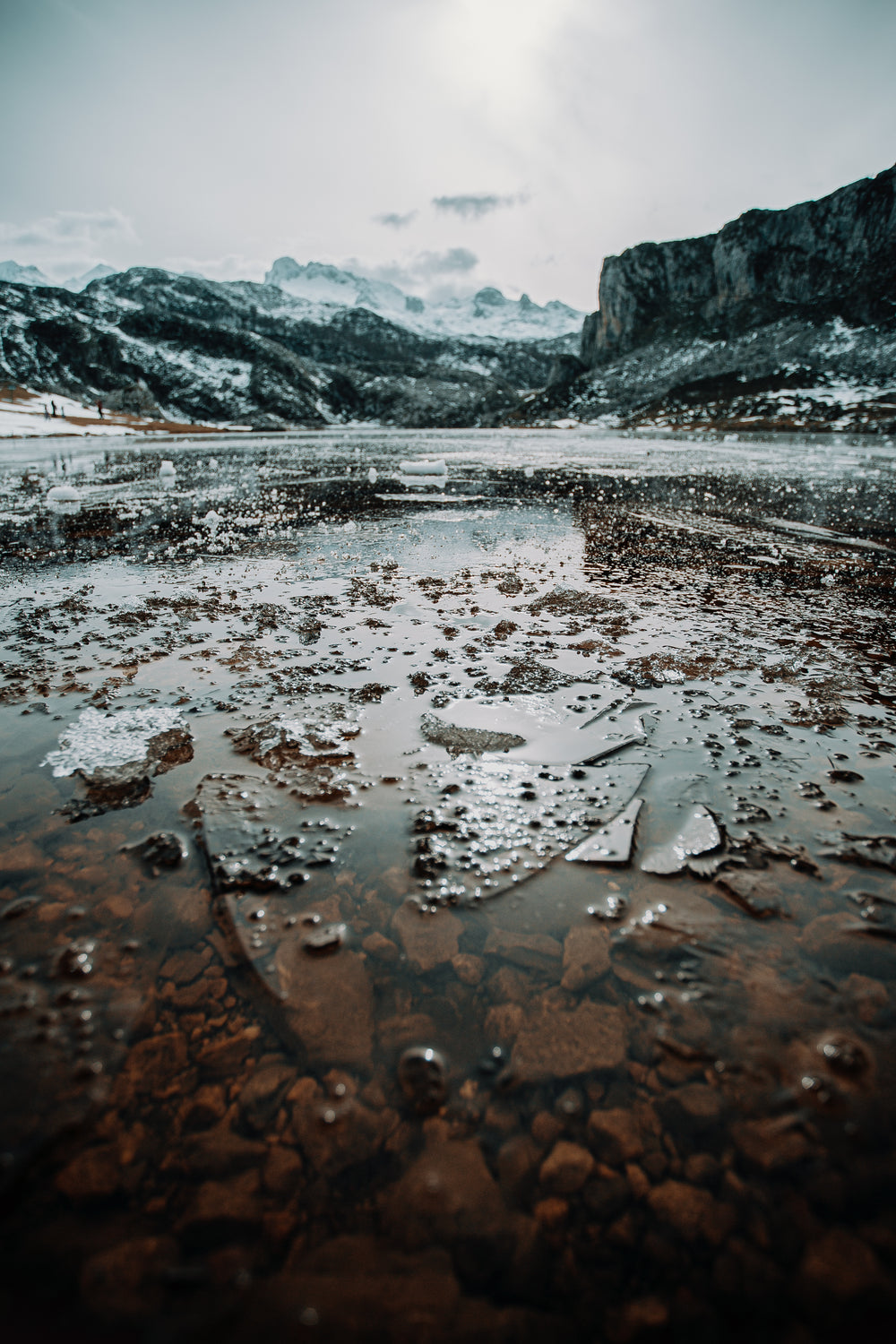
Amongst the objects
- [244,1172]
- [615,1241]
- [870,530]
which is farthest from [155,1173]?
[870,530]

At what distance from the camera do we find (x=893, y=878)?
364 cm

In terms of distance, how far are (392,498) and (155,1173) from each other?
2058 cm

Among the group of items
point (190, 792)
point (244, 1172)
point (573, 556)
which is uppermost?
point (573, 556)

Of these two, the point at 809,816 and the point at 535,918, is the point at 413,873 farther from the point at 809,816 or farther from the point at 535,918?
the point at 809,816

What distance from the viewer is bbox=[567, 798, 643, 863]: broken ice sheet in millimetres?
3850

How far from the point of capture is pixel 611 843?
396 centimetres

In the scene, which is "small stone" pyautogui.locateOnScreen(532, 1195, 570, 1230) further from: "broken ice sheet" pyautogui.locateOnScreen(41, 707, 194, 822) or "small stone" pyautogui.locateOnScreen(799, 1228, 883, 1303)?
"broken ice sheet" pyautogui.locateOnScreen(41, 707, 194, 822)

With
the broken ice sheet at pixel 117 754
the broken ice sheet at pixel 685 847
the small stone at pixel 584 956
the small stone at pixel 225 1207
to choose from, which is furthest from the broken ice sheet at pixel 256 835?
the broken ice sheet at pixel 685 847

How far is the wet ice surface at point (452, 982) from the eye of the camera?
2.03 m

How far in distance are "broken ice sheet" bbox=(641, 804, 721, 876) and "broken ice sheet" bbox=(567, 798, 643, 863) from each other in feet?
A: 0.52

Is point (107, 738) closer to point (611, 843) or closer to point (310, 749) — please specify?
point (310, 749)

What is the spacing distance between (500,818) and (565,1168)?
211cm

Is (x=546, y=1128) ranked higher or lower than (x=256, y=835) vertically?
lower

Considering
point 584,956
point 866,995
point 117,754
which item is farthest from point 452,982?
point 117,754
